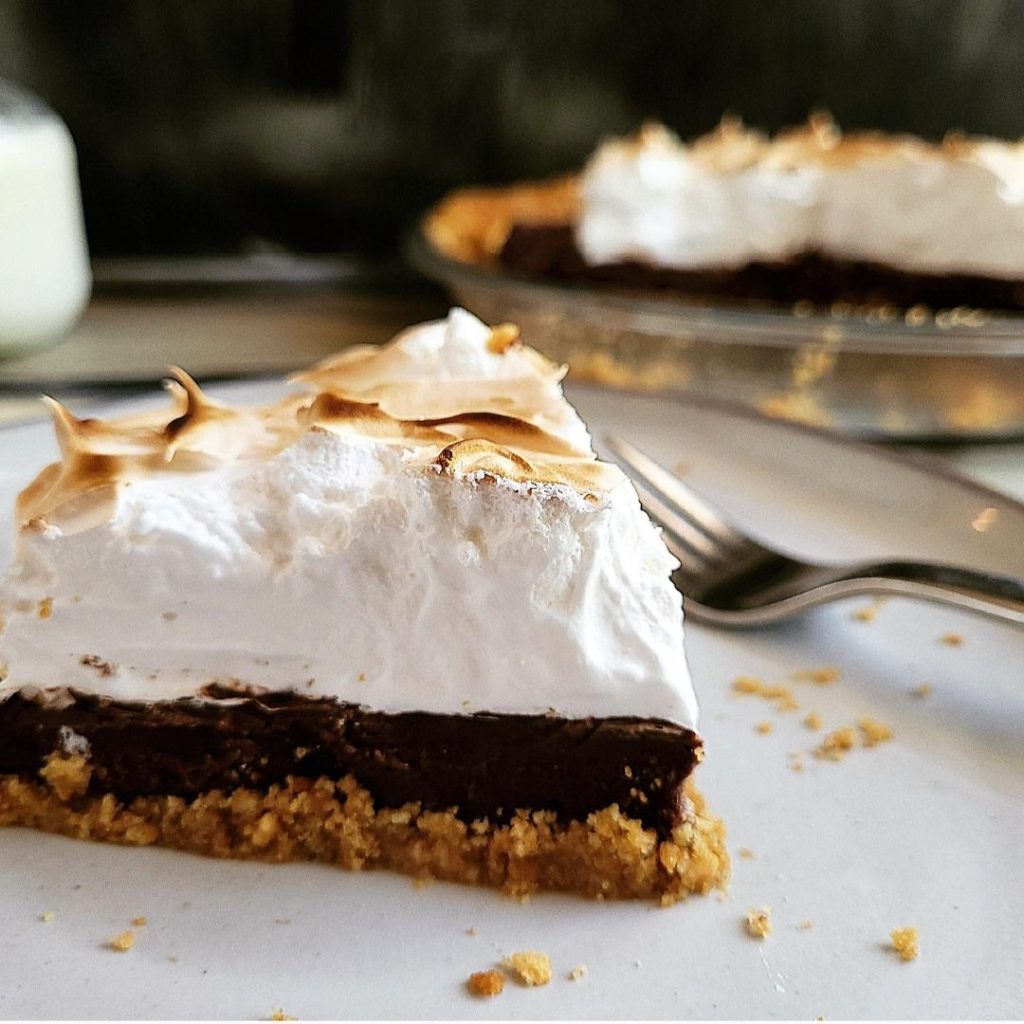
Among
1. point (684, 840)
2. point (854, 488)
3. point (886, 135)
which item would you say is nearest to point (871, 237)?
point (886, 135)

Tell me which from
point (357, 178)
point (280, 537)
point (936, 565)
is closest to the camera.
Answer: point (280, 537)

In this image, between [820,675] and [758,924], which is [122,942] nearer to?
[758,924]

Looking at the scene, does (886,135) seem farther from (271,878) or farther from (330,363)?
(271,878)

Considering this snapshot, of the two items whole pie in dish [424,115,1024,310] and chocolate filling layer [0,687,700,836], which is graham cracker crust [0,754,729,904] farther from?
whole pie in dish [424,115,1024,310]

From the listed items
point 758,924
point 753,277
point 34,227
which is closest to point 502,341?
point 758,924

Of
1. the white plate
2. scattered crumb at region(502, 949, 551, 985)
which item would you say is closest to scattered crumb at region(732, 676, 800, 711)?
the white plate

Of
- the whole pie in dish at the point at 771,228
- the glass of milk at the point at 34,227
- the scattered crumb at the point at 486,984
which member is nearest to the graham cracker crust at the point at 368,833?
the scattered crumb at the point at 486,984
